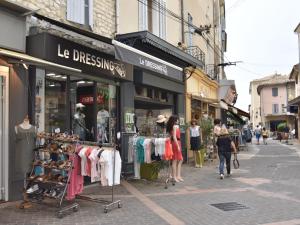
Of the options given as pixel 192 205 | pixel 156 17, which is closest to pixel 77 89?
pixel 192 205

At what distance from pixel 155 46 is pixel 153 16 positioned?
3.01m

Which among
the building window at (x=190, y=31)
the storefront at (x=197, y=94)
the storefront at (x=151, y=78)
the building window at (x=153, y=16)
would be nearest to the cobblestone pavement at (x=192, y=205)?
the storefront at (x=151, y=78)

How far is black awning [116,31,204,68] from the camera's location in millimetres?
12703

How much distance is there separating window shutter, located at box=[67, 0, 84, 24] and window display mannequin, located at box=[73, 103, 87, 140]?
2.17 metres

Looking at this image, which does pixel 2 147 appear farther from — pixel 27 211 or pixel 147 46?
pixel 147 46

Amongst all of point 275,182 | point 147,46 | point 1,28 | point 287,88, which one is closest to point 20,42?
point 1,28

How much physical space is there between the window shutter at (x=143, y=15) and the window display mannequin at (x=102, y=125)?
405 centimetres

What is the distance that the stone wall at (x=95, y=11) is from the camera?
30.7ft

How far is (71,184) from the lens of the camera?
7613 mm

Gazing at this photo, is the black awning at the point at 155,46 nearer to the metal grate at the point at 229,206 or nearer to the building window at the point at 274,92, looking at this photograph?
the metal grate at the point at 229,206

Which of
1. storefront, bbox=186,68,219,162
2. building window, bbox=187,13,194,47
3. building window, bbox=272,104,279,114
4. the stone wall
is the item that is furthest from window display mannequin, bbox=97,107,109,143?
building window, bbox=272,104,279,114

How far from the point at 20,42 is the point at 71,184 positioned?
10.4 ft

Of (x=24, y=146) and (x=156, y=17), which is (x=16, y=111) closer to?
(x=24, y=146)

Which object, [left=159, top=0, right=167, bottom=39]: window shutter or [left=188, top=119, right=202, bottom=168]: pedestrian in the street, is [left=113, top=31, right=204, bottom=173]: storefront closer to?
[left=159, top=0, right=167, bottom=39]: window shutter
